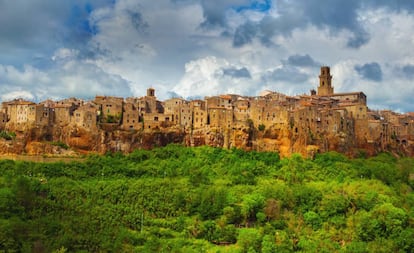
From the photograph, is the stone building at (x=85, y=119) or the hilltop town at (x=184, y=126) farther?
the stone building at (x=85, y=119)

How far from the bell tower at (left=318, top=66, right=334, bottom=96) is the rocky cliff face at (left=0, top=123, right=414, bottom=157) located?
18210mm

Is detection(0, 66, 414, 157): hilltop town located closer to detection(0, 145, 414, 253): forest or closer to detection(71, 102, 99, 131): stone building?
detection(71, 102, 99, 131): stone building

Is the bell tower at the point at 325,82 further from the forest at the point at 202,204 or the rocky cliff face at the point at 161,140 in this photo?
the forest at the point at 202,204

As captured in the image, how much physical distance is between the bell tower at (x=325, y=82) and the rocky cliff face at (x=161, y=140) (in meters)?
18.2

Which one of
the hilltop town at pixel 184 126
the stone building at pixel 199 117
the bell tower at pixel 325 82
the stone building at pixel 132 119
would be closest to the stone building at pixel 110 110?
the hilltop town at pixel 184 126

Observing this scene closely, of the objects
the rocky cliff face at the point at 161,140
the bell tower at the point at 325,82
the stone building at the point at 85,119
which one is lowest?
the rocky cliff face at the point at 161,140

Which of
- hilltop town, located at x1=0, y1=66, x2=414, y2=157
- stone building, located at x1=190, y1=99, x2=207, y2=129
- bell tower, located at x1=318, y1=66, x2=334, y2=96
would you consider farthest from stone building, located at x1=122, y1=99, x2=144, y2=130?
bell tower, located at x1=318, y1=66, x2=334, y2=96

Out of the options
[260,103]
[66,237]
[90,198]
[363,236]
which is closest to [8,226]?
[66,237]

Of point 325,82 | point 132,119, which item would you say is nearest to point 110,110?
point 132,119

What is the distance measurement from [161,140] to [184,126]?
2.68 meters

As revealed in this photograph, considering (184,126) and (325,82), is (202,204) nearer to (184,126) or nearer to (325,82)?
(184,126)

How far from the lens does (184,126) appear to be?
195ft

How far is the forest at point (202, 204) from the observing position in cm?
4266

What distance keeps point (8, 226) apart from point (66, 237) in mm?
3858
